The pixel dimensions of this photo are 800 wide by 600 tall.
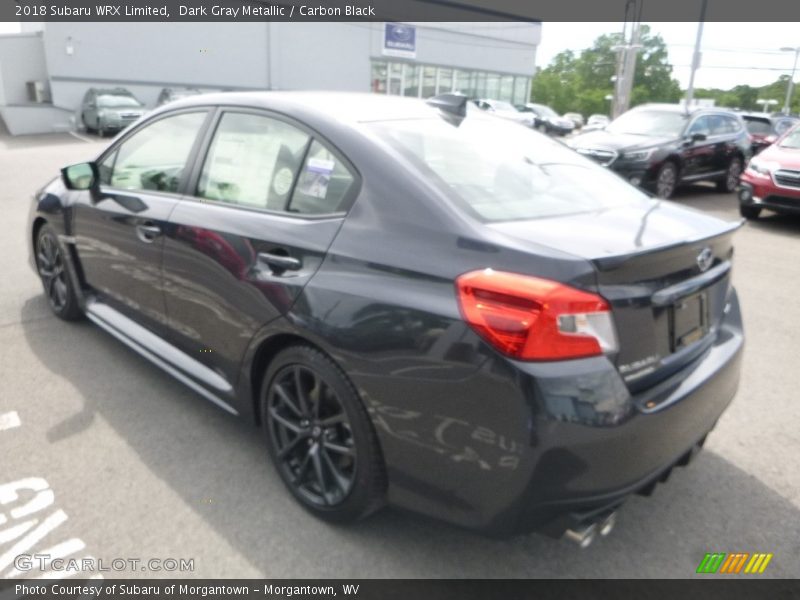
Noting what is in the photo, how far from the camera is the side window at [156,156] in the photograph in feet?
10.9

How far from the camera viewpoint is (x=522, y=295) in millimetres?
1904

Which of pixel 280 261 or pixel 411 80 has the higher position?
pixel 280 261

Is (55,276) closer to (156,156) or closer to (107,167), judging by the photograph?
(107,167)

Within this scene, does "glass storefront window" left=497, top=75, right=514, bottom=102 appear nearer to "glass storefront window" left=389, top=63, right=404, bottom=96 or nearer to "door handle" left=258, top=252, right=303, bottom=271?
"glass storefront window" left=389, top=63, right=404, bottom=96

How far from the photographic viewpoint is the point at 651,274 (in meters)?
2.07

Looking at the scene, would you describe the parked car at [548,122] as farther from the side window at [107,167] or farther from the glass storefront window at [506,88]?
the side window at [107,167]

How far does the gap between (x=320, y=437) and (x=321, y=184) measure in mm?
1009

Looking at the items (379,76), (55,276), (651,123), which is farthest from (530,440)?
(379,76)

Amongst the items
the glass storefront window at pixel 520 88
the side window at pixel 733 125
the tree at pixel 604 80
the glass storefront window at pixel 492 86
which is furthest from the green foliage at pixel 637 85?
the side window at pixel 733 125

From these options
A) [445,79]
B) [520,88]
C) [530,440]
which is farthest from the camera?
[520,88]

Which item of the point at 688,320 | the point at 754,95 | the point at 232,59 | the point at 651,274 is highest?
the point at 232,59

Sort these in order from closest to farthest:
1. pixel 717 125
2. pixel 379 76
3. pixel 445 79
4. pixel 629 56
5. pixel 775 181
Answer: pixel 775 181
pixel 717 125
pixel 629 56
pixel 379 76
pixel 445 79

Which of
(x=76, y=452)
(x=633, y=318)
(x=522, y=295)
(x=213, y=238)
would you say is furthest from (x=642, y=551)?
(x=76, y=452)

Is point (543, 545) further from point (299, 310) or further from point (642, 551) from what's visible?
point (299, 310)
